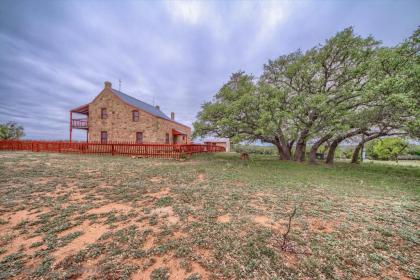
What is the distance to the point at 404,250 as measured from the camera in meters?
2.35

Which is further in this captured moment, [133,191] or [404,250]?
[133,191]

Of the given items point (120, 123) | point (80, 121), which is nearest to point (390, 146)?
point (120, 123)

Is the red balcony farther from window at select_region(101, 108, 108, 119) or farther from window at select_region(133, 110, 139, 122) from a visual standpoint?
window at select_region(133, 110, 139, 122)

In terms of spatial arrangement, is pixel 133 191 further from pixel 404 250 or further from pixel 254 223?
pixel 404 250

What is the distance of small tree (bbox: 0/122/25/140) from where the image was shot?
2097 cm

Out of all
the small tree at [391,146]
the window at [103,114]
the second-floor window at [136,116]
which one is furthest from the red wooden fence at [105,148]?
the small tree at [391,146]

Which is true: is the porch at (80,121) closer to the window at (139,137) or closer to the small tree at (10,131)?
the window at (139,137)

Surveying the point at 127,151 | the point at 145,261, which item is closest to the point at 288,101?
the point at 145,261

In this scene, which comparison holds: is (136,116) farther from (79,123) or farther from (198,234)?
(198,234)

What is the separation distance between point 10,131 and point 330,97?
120ft

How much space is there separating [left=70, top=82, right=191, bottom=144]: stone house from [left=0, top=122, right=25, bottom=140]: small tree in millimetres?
11245

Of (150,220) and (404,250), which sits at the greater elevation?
(150,220)

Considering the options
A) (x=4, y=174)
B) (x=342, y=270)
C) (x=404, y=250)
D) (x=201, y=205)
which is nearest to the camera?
(x=342, y=270)

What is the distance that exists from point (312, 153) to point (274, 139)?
2.83m
